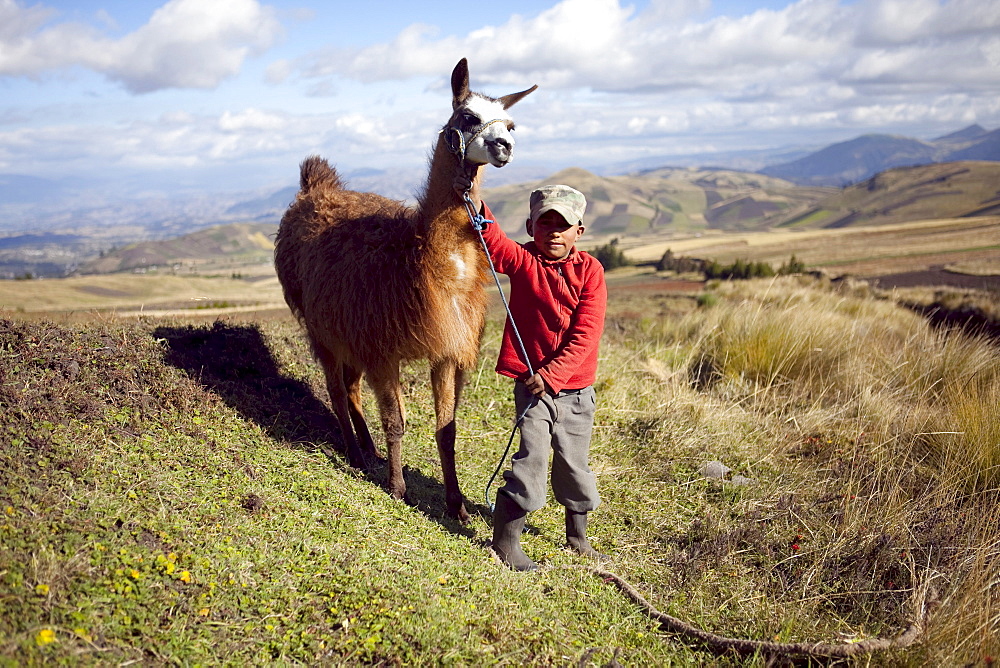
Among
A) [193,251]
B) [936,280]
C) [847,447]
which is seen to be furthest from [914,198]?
[193,251]

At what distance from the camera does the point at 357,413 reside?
5586 mm

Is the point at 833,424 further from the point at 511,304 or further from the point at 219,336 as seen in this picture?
the point at 219,336

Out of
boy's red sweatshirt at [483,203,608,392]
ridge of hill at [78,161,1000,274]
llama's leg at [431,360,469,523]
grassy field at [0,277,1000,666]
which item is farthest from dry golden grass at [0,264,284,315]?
ridge of hill at [78,161,1000,274]

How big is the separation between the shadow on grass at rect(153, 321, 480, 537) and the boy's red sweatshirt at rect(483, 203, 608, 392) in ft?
4.68

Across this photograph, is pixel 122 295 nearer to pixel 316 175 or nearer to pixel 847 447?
pixel 316 175

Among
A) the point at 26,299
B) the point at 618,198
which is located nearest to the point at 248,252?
the point at 618,198

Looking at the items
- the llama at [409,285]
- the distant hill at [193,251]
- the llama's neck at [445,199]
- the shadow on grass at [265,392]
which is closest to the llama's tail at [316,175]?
the llama at [409,285]

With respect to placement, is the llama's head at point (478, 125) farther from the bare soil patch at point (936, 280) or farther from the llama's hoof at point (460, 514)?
the bare soil patch at point (936, 280)

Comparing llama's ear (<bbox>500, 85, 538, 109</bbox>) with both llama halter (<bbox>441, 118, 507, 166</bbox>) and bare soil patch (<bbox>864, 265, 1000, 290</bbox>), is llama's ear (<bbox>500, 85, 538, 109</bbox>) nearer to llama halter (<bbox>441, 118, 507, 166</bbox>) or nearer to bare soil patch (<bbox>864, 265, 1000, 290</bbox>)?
llama halter (<bbox>441, 118, 507, 166</bbox>)

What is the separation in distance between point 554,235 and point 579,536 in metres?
2.13

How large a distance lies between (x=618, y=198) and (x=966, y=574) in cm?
17739

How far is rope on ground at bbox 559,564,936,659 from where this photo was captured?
10.7 feet

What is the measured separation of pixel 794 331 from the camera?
26.6ft

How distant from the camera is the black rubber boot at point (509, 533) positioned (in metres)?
3.99
